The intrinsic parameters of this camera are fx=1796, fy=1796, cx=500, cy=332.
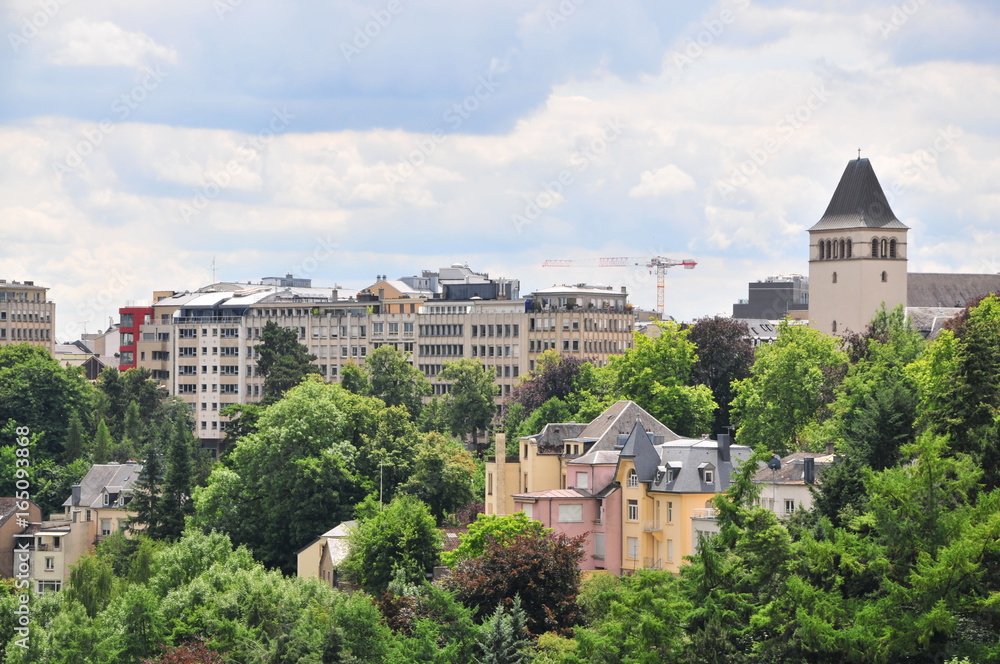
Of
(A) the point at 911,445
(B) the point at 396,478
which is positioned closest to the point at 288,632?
(A) the point at 911,445

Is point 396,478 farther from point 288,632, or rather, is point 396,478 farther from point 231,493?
point 288,632

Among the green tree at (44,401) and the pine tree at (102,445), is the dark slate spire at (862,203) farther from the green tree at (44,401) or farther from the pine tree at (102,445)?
the green tree at (44,401)

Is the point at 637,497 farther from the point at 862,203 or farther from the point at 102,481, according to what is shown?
the point at 862,203

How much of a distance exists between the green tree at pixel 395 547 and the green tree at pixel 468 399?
2754 inches

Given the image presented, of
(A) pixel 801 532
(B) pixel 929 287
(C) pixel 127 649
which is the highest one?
(B) pixel 929 287

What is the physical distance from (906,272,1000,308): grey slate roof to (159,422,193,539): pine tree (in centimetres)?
7781

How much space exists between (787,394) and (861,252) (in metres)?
36.8

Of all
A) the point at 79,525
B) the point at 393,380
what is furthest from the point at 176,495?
the point at 393,380

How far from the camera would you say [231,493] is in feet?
356

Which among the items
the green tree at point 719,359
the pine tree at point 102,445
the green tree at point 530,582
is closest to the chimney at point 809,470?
the green tree at point 530,582

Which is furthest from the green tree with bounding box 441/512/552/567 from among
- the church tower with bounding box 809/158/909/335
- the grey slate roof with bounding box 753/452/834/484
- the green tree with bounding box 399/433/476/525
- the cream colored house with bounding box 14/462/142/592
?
the church tower with bounding box 809/158/909/335

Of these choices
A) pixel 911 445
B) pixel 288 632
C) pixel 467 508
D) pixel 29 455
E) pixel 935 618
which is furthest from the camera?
pixel 29 455

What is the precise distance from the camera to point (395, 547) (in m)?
85.1

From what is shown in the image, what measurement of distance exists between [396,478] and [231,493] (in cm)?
998
